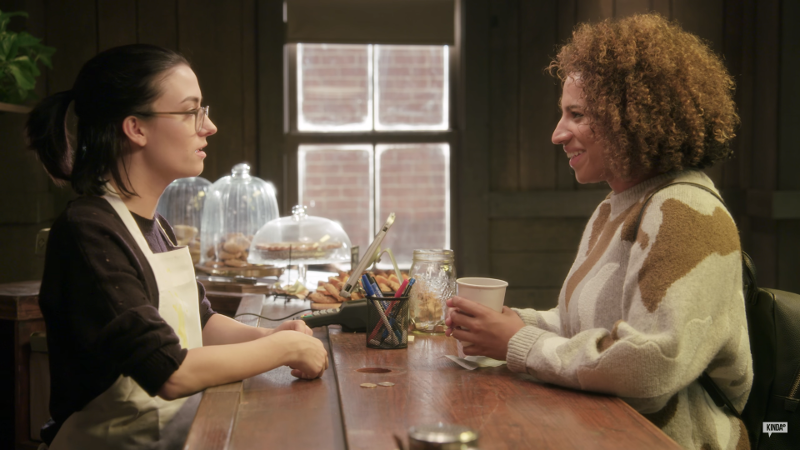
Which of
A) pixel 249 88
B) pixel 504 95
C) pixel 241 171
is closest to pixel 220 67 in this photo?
pixel 249 88

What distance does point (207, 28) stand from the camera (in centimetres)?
372

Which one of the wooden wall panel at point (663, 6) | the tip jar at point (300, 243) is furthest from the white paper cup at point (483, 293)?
the wooden wall panel at point (663, 6)

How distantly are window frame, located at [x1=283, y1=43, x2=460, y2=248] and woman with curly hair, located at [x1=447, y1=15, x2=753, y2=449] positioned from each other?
2.39 m

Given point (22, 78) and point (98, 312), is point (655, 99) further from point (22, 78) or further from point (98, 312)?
point (22, 78)

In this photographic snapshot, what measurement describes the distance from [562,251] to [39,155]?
9.79ft

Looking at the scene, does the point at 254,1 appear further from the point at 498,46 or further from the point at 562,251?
the point at 562,251

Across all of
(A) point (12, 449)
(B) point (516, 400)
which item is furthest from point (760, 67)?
(A) point (12, 449)

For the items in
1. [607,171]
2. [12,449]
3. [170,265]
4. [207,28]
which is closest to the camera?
[170,265]

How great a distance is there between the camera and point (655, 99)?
135 centimetres

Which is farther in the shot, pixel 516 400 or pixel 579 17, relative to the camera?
pixel 579 17

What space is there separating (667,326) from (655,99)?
0.45 m

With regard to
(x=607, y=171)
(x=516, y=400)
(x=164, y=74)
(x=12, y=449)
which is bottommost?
(x=12, y=449)

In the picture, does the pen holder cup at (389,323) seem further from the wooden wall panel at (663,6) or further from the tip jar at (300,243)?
the wooden wall panel at (663,6)

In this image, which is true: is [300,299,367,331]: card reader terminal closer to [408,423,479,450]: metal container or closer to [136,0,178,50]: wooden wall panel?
[408,423,479,450]: metal container
